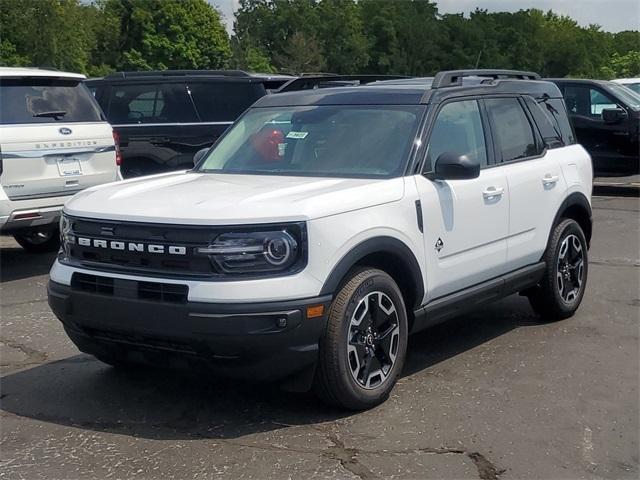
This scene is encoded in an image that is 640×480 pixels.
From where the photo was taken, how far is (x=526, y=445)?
4.33 meters

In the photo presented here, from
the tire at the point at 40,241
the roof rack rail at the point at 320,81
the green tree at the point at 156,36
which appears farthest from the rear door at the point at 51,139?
the green tree at the point at 156,36

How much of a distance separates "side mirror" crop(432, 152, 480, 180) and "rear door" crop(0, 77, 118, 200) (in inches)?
172

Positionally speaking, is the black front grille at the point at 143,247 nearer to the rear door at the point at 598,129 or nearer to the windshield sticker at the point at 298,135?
the windshield sticker at the point at 298,135

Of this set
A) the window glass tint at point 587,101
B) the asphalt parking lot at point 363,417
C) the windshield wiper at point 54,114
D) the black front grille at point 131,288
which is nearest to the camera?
the asphalt parking lot at point 363,417

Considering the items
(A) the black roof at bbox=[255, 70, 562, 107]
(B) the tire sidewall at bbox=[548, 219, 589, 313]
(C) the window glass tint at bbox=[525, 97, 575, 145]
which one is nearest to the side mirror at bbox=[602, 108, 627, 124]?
(C) the window glass tint at bbox=[525, 97, 575, 145]

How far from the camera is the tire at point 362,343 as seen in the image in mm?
4500

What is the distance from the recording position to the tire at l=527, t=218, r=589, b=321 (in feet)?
21.1

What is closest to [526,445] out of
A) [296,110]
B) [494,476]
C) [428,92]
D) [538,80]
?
[494,476]

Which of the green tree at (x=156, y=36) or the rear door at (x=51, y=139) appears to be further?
the green tree at (x=156, y=36)

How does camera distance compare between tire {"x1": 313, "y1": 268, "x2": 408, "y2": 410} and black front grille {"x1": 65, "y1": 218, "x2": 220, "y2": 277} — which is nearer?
black front grille {"x1": 65, "y1": 218, "x2": 220, "y2": 277}

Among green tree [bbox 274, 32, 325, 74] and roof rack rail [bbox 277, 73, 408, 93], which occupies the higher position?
roof rack rail [bbox 277, 73, 408, 93]

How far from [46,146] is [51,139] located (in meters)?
0.10

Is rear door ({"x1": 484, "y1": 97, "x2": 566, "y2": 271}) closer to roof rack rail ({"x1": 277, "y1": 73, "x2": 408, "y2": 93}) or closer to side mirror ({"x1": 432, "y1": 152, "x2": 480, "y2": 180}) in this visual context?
side mirror ({"x1": 432, "y1": 152, "x2": 480, "y2": 180})

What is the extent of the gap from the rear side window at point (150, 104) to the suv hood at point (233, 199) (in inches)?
238
